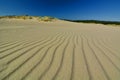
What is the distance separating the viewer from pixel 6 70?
6.04 ft

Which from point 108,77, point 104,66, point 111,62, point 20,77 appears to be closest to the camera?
point 20,77

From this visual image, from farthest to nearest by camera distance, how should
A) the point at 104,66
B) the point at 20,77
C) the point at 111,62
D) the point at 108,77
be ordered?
the point at 111,62, the point at 104,66, the point at 108,77, the point at 20,77

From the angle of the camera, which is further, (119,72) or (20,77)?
(119,72)

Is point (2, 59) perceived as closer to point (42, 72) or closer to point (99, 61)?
point (42, 72)

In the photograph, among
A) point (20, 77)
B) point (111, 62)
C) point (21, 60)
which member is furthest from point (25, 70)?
point (111, 62)

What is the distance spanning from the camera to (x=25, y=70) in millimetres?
1875

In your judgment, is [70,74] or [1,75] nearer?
[1,75]

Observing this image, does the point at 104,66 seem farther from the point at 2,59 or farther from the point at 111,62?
the point at 2,59

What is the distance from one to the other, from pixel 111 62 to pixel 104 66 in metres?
0.28

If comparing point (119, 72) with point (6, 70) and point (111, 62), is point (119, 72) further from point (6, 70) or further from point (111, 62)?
point (6, 70)

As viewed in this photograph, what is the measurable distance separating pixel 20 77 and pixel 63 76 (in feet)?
1.70

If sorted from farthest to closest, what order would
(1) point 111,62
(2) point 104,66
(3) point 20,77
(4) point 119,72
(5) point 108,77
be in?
(1) point 111,62
(2) point 104,66
(4) point 119,72
(5) point 108,77
(3) point 20,77

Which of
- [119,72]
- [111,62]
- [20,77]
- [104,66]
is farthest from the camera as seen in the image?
[111,62]

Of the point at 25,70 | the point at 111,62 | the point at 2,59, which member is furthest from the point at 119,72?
the point at 2,59
